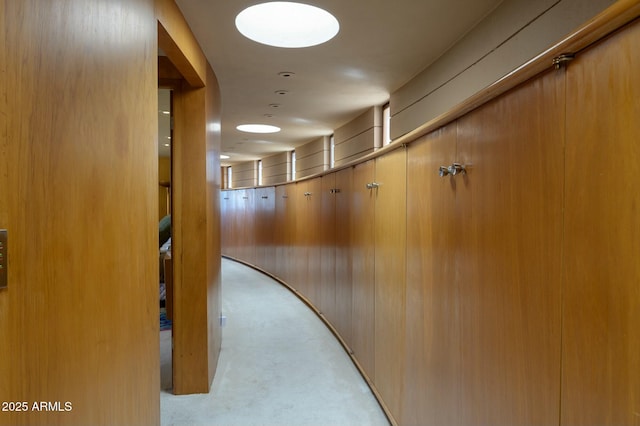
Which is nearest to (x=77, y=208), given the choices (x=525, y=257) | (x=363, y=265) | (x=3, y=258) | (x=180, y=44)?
(x=3, y=258)

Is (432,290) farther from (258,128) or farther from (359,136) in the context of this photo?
(258,128)

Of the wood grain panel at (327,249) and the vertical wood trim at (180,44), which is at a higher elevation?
the vertical wood trim at (180,44)

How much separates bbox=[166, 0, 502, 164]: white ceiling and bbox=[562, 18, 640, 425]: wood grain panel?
146 cm

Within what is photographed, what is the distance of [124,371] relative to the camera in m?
1.30

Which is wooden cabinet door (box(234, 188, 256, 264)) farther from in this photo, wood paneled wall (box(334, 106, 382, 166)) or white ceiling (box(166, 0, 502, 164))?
white ceiling (box(166, 0, 502, 164))

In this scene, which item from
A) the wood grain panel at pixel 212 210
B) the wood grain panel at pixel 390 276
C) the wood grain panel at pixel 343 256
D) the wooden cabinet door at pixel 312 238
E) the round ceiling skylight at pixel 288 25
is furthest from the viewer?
the wooden cabinet door at pixel 312 238

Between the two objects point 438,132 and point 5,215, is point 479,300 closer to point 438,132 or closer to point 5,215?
point 438,132

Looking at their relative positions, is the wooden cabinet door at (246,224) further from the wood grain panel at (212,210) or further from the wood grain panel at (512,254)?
the wood grain panel at (512,254)

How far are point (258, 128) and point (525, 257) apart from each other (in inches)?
196

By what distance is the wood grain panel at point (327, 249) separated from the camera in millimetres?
4176

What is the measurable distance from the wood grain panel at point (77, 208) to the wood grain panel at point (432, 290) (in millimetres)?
1248

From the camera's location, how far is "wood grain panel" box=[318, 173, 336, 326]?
4176mm

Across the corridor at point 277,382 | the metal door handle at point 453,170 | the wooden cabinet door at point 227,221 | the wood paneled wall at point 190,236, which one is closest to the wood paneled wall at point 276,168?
the wooden cabinet door at point 227,221

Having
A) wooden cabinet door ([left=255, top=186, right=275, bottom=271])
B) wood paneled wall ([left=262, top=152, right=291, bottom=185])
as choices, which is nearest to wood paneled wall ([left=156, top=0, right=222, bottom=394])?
wooden cabinet door ([left=255, top=186, right=275, bottom=271])
